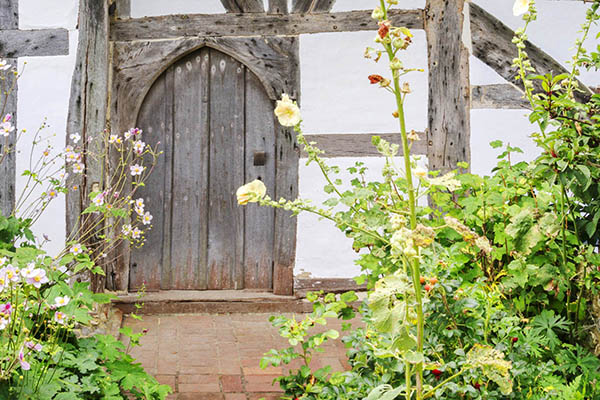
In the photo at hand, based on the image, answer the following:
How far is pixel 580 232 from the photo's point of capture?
2.88m

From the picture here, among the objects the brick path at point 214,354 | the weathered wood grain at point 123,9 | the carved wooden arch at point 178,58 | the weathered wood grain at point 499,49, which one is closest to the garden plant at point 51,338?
the brick path at point 214,354

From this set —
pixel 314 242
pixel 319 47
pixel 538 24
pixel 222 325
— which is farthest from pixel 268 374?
pixel 538 24

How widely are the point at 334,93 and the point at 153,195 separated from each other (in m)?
1.61

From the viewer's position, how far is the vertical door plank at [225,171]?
5.05 meters

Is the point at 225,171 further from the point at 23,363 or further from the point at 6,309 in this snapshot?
the point at 23,363

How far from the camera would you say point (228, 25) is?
4.89 metres

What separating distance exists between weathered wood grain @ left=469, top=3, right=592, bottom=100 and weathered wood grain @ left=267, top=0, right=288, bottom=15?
1350 mm

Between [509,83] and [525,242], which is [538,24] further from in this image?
[525,242]

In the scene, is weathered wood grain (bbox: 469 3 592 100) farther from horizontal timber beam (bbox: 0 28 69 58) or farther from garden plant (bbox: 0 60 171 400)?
horizontal timber beam (bbox: 0 28 69 58)

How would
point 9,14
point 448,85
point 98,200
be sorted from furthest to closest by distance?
point 448,85 < point 9,14 < point 98,200

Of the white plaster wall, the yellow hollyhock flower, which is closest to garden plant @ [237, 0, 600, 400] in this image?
the yellow hollyhock flower

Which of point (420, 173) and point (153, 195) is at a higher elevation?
point (420, 173)

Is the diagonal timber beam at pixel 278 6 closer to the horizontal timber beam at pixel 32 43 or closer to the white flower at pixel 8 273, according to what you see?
the horizontal timber beam at pixel 32 43

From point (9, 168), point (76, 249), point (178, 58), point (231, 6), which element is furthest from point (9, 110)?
point (76, 249)
